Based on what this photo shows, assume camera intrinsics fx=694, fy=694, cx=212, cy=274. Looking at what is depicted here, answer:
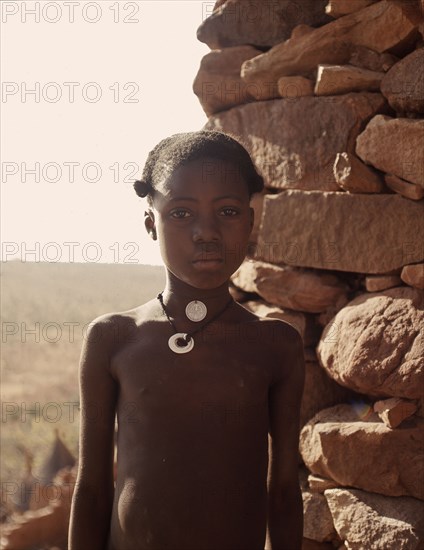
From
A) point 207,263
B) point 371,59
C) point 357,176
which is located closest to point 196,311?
point 207,263

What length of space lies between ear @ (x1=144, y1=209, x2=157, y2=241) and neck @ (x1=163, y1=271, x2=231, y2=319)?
0.12 meters

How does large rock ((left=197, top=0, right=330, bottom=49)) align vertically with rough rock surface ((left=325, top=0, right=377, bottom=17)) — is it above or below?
above

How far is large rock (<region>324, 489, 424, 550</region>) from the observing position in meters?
2.60

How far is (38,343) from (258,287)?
35.4ft

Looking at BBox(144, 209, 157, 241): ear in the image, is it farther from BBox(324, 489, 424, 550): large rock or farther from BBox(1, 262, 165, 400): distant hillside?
BBox(1, 262, 165, 400): distant hillside

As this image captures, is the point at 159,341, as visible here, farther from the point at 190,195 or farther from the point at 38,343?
the point at 38,343

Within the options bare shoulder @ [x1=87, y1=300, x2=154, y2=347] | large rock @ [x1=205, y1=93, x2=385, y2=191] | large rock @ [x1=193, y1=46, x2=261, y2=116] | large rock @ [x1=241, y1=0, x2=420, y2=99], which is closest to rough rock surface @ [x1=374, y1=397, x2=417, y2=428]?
large rock @ [x1=205, y1=93, x2=385, y2=191]

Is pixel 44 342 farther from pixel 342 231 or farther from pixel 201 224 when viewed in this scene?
pixel 201 224

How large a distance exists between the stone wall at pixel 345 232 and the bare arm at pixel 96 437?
3.80 feet

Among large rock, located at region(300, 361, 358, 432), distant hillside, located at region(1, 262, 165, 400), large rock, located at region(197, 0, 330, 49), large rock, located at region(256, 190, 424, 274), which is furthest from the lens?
distant hillside, located at region(1, 262, 165, 400)

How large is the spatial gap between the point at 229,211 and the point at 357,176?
1170 millimetres

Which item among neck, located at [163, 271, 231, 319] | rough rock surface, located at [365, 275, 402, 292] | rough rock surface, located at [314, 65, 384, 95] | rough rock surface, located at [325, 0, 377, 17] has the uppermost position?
rough rock surface, located at [325, 0, 377, 17]

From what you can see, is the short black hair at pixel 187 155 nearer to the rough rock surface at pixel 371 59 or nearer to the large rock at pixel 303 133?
the large rock at pixel 303 133

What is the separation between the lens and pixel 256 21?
3.33 m
